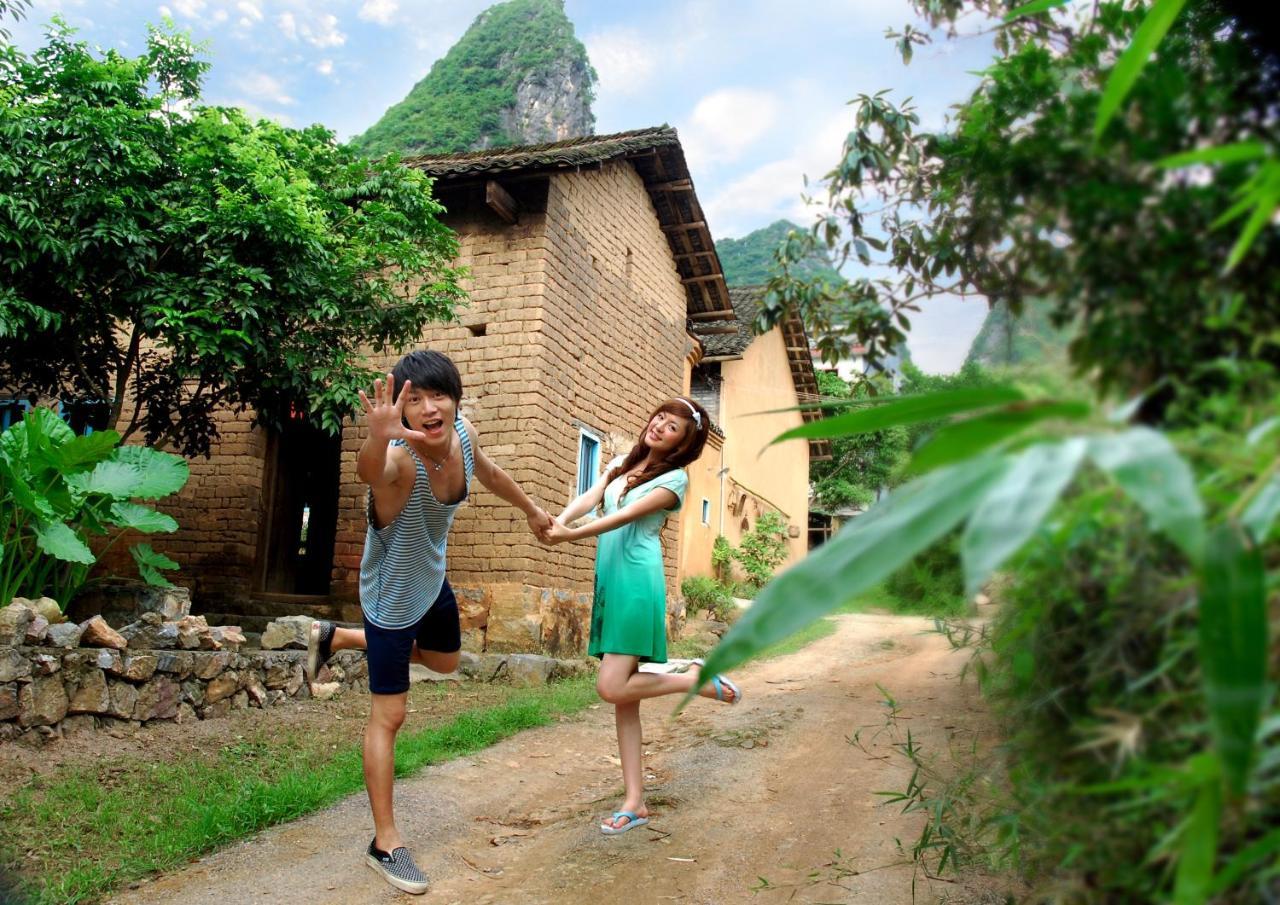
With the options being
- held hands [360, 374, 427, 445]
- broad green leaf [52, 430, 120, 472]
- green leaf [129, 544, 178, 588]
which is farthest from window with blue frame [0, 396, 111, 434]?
held hands [360, 374, 427, 445]

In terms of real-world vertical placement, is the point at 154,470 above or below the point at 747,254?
below

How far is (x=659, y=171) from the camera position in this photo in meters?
11.9

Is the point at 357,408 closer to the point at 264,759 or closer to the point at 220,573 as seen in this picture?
the point at 220,573

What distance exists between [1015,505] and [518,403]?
8707mm

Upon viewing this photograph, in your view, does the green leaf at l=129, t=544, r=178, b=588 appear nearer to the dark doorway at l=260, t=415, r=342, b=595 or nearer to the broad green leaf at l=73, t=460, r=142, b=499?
the broad green leaf at l=73, t=460, r=142, b=499

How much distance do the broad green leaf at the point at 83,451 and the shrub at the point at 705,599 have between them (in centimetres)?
879

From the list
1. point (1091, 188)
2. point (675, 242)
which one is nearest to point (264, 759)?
point (1091, 188)

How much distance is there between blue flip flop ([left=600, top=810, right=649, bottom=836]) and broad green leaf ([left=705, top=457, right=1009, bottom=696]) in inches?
126

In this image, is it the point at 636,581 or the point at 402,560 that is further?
Result: the point at 636,581

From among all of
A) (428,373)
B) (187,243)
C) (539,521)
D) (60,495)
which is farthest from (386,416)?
Answer: (187,243)

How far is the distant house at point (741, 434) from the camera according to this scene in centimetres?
1521

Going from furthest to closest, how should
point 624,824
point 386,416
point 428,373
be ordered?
point 624,824, point 428,373, point 386,416

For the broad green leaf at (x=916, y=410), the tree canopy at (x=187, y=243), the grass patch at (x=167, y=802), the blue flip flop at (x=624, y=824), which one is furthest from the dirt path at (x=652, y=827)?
the tree canopy at (x=187, y=243)

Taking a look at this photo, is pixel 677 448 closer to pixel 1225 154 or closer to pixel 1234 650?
pixel 1225 154
